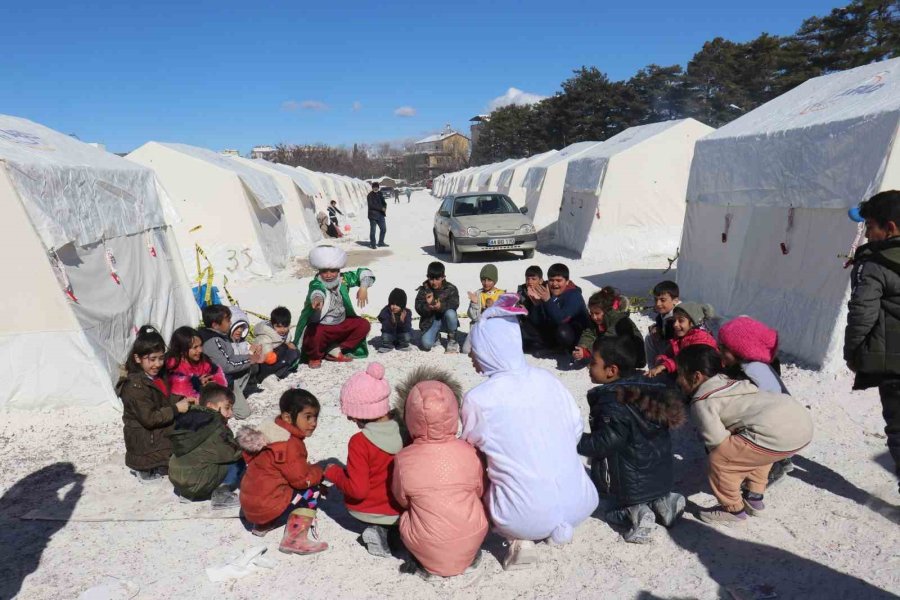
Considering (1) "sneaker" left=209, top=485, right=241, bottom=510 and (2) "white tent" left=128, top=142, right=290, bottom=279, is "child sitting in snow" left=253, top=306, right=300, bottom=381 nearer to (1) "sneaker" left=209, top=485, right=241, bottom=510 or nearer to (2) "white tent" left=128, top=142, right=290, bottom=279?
(1) "sneaker" left=209, top=485, right=241, bottom=510

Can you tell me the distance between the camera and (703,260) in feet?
26.6

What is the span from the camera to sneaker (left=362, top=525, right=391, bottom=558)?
10.2 ft

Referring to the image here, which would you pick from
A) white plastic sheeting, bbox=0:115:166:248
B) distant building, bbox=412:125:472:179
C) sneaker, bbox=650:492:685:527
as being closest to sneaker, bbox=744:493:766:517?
sneaker, bbox=650:492:685:527

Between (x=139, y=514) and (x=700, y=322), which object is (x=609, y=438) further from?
(x=139, y=514)

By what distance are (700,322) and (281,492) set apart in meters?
3.32

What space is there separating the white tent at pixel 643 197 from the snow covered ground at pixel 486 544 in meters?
8.38

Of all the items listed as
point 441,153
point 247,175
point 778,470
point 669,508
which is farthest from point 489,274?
point 441,153

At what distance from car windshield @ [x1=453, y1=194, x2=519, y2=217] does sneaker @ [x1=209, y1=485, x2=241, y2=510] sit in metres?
10.8

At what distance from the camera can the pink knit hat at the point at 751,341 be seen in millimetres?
3662

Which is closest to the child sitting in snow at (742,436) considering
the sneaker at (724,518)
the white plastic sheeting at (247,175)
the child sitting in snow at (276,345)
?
the sneaker at (724,518)

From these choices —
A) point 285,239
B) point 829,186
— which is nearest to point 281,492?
point 829,186

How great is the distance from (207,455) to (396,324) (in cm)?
346

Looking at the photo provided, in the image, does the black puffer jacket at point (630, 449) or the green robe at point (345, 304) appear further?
the green robe at point (345, 304)

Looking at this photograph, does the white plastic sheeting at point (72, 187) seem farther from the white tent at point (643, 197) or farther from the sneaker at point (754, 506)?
the white tent at point (643, 197)
